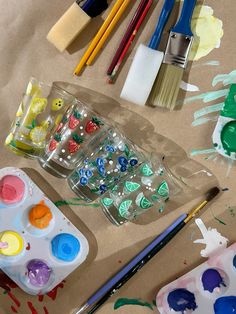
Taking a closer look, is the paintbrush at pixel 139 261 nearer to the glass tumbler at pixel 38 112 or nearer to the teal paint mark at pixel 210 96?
the teal paint mark at pixel 210 96

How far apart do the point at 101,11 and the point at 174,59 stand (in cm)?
14

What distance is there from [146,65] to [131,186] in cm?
20

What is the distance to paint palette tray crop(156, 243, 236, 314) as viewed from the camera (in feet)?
2.77

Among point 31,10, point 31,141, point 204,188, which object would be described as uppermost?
point 31,10

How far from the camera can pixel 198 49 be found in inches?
33.0

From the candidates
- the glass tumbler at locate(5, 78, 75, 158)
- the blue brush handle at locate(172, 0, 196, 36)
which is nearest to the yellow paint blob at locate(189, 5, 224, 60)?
the blue brush handle at locate(172, 0, 196, 36)

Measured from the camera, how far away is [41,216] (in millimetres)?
881

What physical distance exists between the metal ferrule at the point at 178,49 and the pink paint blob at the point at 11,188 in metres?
0.32

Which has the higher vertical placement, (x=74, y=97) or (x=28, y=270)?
(x=74, y=97)

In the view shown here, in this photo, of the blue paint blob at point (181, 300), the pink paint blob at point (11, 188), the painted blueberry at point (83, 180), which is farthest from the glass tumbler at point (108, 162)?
the blue paint blob at point (181, 300)

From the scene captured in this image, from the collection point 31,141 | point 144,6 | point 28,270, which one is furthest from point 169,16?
point 28,270

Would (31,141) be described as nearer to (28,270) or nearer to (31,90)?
(31,90)

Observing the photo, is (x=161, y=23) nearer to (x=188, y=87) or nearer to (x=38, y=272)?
(x=188, y=87)

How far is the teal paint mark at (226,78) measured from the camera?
2.74 ft
